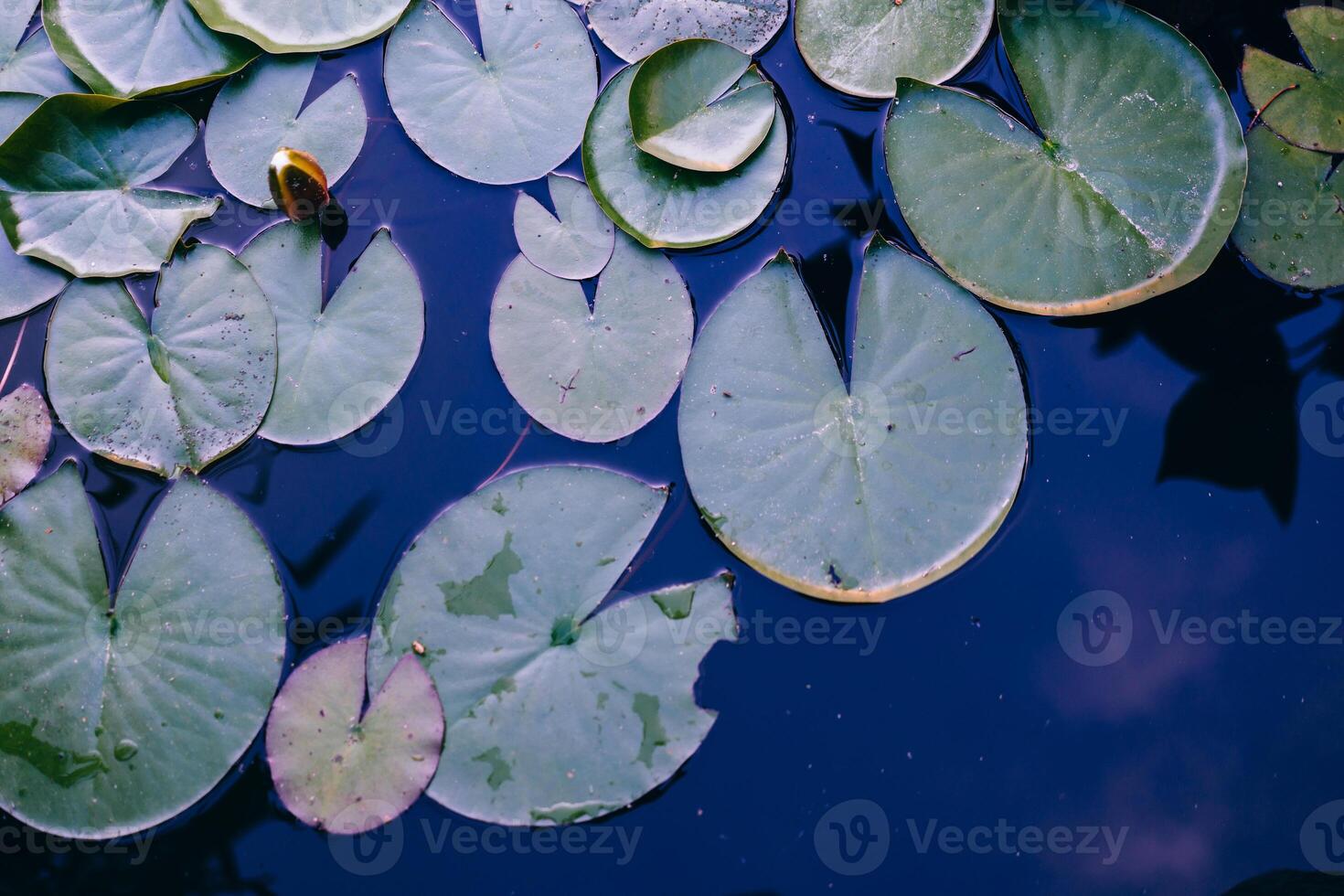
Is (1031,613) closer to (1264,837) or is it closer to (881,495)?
(881,495)

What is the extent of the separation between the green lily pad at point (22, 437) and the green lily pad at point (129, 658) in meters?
0.10

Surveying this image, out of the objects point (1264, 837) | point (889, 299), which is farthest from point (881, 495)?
point (1264, 837)

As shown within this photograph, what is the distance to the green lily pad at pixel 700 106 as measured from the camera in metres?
1.98

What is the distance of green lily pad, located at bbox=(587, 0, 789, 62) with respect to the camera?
6.98 feet

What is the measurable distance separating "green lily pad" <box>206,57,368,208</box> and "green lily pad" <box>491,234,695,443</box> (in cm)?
59

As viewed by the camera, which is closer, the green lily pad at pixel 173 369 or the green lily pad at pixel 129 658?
the green lily pad at pixel 129 658

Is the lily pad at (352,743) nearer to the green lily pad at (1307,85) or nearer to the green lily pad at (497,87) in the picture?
the green lily pad at (497,87)

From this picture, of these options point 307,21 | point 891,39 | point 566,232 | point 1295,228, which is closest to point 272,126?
point 307,21

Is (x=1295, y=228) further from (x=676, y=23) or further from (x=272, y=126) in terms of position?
(x=272, y=126)

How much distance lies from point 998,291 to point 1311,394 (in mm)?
874

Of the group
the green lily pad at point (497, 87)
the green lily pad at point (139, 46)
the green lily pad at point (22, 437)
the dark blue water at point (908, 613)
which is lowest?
the dark blue water at point (908, 613)

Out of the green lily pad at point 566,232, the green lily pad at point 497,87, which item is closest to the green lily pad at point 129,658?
the green lily pad at point 566,232

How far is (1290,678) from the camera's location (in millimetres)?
1928

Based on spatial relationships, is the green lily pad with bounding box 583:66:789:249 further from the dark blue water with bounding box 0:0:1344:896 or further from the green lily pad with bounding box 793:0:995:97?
the green lily pad with bounding box 793:0:995:97
